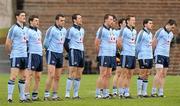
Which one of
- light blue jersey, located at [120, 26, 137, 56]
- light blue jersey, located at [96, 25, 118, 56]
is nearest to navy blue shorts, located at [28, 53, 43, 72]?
light blue jersey, located at [96, 25, 118, 56]

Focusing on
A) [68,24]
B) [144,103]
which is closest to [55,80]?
[144,103]

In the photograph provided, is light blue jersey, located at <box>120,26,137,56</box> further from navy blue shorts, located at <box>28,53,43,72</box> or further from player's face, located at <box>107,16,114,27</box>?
navy blue shorts, located at <box>28,53,43,72</box>

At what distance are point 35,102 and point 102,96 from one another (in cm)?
247

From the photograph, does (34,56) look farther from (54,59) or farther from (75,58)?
(75,58)

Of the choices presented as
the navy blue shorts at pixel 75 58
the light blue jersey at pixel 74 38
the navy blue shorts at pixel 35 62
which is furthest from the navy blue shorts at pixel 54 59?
the light blue jersey at pixel 74 38

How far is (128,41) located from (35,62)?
10.2 feet

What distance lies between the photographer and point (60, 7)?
134 ft

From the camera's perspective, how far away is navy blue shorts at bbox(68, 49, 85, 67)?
830 inches

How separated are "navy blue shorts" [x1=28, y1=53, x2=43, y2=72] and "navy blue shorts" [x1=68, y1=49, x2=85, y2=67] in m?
1.08

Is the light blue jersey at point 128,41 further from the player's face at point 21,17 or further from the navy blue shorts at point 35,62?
the player's face at point 21,17

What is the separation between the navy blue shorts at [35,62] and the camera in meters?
20.1

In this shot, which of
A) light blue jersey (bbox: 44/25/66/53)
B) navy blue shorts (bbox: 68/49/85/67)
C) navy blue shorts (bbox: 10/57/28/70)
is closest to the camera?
navy blue shorts (bbox: 10/57/28/70)

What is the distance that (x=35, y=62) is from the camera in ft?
66.3

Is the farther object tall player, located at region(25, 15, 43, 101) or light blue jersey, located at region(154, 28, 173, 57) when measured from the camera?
light blue jersey, located at region(154, 28, 173, 57)
